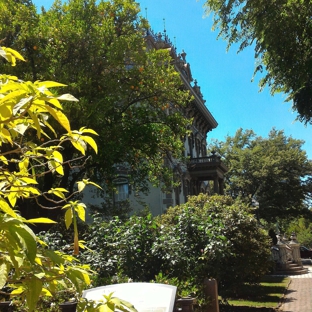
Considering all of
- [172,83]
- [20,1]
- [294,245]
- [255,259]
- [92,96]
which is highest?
[20,1]

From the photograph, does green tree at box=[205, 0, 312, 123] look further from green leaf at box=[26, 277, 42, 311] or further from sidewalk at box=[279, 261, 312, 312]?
green leaf at box=[26, 277, 42, 311]

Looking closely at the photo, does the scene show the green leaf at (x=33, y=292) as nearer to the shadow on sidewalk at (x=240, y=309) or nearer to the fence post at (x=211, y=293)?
the fence post at (x=211, y=293)

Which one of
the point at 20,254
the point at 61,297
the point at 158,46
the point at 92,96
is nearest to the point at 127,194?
the point at 158,46

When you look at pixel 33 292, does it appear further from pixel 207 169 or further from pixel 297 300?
pixel 207 169

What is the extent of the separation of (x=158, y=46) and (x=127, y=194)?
1309 centimetres

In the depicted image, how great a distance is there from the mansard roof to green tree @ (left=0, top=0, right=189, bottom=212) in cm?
1568

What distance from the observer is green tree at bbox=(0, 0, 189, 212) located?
1589 centimetres

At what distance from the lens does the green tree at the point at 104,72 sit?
15.9 meters

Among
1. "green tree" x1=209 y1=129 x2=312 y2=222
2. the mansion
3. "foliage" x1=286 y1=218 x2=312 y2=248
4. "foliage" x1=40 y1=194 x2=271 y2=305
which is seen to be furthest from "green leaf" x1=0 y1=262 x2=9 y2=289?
"foliage" x1=286 y1=218 x2=312 y2=248

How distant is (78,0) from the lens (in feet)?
56.1

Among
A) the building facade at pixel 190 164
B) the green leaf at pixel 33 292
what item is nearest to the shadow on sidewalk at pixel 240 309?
the green leaf at pixel 33 292

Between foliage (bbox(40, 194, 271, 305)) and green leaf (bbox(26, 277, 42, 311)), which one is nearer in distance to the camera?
green leaf (bbox(26, 277, 42, 311))

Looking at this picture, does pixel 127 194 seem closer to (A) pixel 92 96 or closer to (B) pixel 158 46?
(B) pixel 158 46

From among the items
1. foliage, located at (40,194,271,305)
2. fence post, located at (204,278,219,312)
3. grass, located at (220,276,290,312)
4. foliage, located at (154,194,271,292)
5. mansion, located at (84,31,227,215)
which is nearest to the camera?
fence post, located at (204,278,219,312)
